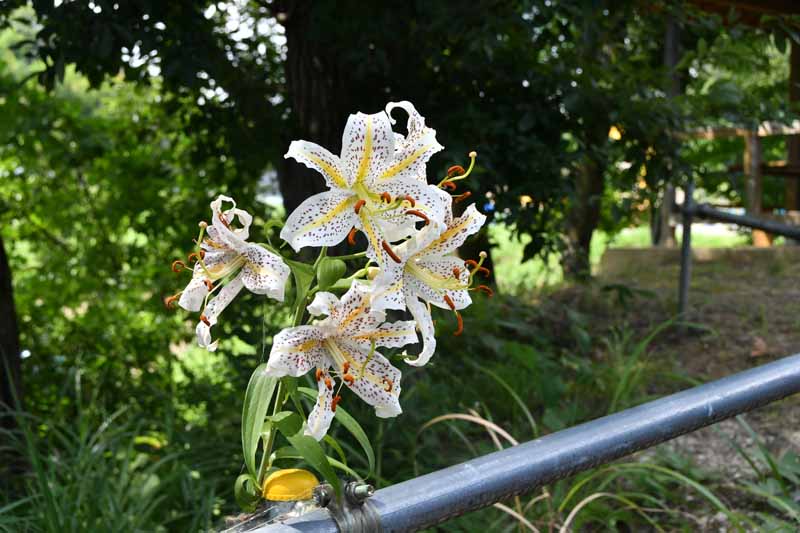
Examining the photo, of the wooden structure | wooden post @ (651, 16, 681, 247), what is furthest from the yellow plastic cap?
the wooden structure

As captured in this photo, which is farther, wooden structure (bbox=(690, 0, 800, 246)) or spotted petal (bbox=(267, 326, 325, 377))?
wooden structure (bbox=(690, 0, 800, 246))

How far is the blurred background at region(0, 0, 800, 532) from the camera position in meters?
2.56

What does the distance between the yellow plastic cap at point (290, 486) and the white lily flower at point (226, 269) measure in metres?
0.17

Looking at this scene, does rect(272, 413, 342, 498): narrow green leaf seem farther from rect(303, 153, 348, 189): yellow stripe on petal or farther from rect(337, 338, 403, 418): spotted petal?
rect(303, 153, 348, 189): yellow stripe on petal

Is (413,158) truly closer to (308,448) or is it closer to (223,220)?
(223,220)

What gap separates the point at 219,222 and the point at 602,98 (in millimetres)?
2571

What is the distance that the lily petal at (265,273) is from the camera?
964 mm

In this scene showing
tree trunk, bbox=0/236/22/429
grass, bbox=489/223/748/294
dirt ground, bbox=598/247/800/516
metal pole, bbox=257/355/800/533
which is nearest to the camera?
metal pole, bbox=257/355/800/533

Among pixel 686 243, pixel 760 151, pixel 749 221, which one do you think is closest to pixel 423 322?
pixel 749 221

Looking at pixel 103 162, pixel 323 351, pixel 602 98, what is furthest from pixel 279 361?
pixel 103 162

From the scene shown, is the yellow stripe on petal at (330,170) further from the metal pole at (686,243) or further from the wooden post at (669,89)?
the metal pole at (686,243)

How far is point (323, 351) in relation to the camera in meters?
0.99

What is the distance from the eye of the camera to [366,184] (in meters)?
1.01

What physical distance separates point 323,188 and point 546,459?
2572mm
